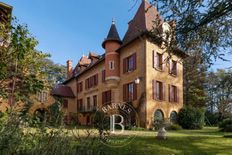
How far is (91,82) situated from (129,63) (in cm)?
1006

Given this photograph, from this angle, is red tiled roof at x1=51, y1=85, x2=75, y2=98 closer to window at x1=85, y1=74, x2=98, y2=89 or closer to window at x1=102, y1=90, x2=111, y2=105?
window at x1=85, y1=74, x2=98, y2=89

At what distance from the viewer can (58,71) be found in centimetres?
5684

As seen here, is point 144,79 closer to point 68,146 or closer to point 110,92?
point 110,92

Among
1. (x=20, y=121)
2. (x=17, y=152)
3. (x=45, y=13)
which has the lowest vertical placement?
(x=17, y=152)

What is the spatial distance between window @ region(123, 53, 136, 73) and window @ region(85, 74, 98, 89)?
774cm

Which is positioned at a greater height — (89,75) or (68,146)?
(89,75)

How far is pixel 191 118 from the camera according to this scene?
25.2 m

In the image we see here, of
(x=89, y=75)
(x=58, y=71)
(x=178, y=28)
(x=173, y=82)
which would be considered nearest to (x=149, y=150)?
(x=178, y=28)

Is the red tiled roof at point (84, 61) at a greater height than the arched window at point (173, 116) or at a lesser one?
greater

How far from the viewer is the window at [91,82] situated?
3416 cm

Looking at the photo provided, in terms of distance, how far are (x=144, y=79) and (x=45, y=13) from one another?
14.4m

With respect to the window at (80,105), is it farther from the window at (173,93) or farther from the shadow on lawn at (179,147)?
the shadow on lawn at (179,147)

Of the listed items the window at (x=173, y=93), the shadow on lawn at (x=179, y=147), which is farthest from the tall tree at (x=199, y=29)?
A: the window at (x=173, y=93)

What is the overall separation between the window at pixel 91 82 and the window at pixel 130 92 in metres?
7.90
